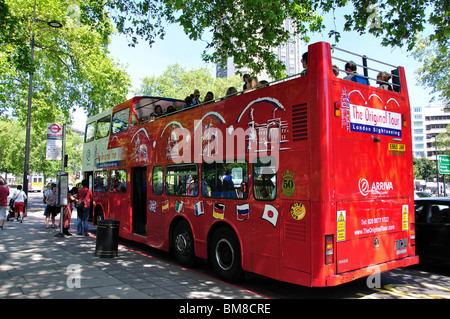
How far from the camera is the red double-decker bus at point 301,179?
4.69 metres

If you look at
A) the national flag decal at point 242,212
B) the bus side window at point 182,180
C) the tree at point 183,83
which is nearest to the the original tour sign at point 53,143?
the bus side window at point 182,180

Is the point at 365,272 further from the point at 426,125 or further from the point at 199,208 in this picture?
the point at 426,125

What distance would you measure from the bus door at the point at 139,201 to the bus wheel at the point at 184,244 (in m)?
2.34

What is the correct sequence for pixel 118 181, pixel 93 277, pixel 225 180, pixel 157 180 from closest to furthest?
1. pixel 93 277
2. pixel 225 180
3. pixel 157 180
4. pixel 118 181

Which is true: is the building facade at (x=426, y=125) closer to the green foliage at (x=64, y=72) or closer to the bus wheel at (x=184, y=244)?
the green foliage at (x=64, y=72)

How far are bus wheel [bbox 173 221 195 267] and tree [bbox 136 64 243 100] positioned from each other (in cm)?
3051

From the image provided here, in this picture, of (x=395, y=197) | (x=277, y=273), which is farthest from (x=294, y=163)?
(x=395, y=197)

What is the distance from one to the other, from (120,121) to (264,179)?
6.79 metres

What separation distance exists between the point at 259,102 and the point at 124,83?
1951cm

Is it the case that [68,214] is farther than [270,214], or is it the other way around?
[68,214]

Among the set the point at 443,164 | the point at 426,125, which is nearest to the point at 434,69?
the point at 443,164

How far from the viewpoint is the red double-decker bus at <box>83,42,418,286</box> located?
4691 millimetres

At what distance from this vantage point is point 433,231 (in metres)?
7.04
